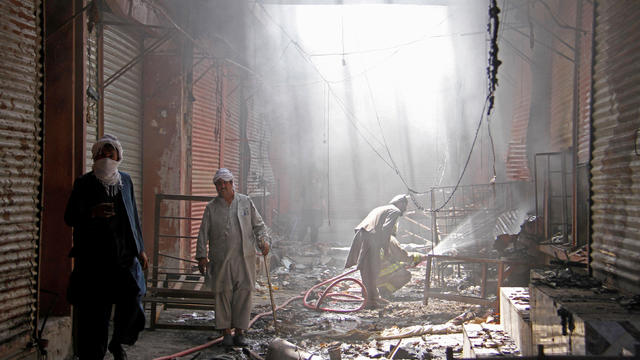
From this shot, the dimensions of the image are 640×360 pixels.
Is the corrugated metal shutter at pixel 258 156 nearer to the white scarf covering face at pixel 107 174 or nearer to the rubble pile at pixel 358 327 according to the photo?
the rubble pile at pixel 358 327

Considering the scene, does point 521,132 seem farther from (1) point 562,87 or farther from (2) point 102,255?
(2) point 102,255

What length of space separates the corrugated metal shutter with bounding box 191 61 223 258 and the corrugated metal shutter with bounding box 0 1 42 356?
196 inches

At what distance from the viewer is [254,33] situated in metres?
13.0

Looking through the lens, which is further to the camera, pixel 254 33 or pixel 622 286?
pixel 254 33

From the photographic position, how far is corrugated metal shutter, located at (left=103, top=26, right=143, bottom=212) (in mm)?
7012

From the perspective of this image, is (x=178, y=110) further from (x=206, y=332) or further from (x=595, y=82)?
(x=595, y=82)

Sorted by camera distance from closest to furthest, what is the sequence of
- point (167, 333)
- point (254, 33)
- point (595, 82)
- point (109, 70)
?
point (595, 82), point (167, 333), point (109, 70), point (254, 33)

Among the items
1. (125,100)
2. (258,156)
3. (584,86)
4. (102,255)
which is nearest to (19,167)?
(102,255)

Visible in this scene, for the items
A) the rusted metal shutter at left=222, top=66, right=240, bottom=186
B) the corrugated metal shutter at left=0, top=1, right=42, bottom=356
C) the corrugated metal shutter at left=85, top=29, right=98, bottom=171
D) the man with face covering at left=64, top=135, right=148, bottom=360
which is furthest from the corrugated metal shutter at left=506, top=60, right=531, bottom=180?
the corrugated metal shutter at left=0, top=1, right=42, bottom=356

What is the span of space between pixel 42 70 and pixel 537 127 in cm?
964

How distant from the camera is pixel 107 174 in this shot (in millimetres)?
3945

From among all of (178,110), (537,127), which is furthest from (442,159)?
(178,110)

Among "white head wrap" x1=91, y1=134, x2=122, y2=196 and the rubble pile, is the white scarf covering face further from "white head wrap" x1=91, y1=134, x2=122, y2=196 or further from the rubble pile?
the rubble pile

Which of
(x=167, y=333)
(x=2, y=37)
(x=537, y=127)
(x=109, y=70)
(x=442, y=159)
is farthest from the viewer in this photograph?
(x=442, y=159)
